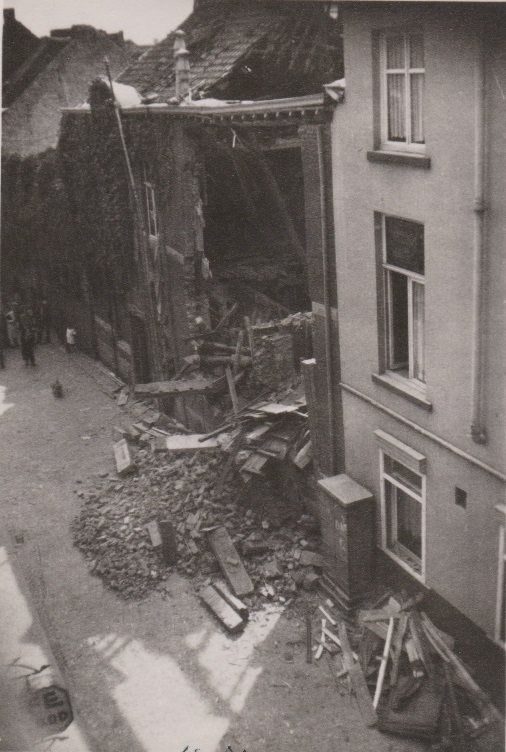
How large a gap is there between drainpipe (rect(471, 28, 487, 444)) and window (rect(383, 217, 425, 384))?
1344 mm

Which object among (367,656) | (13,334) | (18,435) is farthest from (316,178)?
(13,334)

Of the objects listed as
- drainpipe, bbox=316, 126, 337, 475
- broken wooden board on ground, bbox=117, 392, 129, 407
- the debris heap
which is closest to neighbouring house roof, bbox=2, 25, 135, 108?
broken wooden board on ground, bbox=117, 392, 129, 407

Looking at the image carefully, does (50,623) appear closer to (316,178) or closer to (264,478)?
(264,478)

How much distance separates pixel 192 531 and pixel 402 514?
172 inches

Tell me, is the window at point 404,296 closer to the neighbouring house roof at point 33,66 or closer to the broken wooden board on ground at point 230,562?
the broken wooden board on ground at point 230,562

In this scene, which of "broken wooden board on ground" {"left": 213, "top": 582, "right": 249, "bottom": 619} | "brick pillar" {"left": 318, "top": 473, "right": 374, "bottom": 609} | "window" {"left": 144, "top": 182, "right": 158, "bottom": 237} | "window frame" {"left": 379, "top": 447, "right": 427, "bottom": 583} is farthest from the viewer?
"window" {"left": 144, "top": 182, "right": 158, "bottom": 237}

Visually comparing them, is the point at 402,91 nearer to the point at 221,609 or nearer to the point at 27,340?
the point at 221,609

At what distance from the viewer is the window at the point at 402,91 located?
9195 mm

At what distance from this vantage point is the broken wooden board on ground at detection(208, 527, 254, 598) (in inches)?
504

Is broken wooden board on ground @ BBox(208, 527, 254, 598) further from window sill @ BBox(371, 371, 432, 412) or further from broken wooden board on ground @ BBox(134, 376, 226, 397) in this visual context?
window sill @ BBox(371, 371, 432, 412)

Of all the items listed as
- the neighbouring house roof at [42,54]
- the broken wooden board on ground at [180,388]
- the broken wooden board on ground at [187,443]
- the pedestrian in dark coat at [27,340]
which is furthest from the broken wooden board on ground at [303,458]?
the neighbouring house roof at [42,54]

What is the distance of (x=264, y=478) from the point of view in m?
14.2

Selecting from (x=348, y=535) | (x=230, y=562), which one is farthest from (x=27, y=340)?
(x=348, y=535)

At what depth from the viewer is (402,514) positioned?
11562 mm
